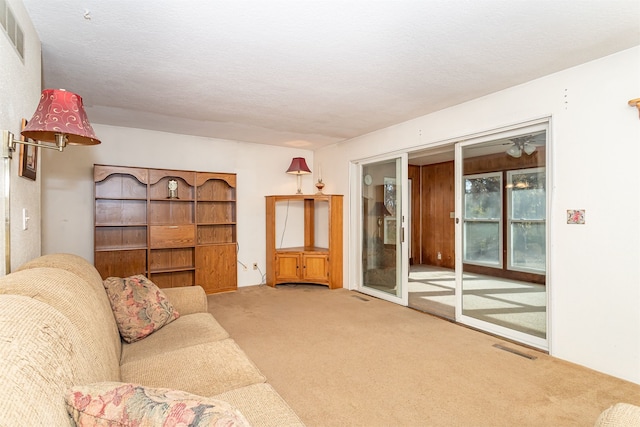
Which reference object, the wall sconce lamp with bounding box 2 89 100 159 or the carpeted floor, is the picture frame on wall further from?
the carpeted floor

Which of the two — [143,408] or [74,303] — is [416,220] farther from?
[143,408]

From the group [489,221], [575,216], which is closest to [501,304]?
[489,221]

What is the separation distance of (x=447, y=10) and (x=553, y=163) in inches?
69.0

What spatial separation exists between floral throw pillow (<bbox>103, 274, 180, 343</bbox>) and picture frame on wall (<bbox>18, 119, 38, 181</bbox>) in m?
0.80

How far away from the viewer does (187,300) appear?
277 cm

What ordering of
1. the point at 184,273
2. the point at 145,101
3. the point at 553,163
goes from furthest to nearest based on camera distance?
the point at 184,273 → the point at 145,101 → the point at 553,163

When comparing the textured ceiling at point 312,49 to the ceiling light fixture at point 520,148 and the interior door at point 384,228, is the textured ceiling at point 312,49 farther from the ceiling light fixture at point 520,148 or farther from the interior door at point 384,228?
the interior door at point 384,228

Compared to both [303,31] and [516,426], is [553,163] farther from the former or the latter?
[303,31]

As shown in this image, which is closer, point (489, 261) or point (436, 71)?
point (436, 71)

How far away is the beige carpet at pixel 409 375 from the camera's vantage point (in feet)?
6.78

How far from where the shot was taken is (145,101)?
3.56 m

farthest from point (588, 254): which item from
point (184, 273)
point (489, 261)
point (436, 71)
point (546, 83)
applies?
point (184, 273)

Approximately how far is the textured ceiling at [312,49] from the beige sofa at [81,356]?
152cm

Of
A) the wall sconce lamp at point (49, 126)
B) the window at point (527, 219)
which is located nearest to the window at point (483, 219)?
the window at point (527, 219)
